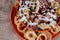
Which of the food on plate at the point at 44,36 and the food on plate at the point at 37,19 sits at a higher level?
the food on plate at the point at 37,19

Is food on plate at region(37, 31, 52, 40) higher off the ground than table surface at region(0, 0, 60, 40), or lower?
lower

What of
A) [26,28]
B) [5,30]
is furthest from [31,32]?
[5,30]

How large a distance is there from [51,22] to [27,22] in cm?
13

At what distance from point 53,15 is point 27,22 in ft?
0.50

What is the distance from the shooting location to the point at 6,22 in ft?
3.14

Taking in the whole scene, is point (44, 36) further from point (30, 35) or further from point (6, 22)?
point (6, 22)

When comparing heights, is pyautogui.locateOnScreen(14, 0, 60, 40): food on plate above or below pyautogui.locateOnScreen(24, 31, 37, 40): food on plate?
above

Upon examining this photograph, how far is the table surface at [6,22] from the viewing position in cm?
93

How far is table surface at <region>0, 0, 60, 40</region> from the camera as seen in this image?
93cm

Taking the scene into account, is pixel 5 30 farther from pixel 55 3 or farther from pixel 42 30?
pixel 55 3

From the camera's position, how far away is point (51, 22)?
948mm

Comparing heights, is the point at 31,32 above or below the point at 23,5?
below

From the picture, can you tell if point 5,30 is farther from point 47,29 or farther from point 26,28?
point 47,29

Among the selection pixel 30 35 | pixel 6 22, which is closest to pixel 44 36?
pixel 30 35
